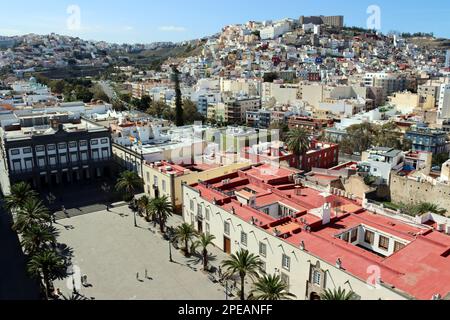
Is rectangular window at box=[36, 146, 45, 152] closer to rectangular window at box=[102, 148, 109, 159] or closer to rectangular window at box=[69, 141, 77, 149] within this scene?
rectangular window at box=[69, 141, 77, 149]

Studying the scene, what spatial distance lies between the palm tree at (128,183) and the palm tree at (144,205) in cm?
361

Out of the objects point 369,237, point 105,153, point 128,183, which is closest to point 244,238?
point 369,237

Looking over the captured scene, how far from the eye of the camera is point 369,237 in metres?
31.8

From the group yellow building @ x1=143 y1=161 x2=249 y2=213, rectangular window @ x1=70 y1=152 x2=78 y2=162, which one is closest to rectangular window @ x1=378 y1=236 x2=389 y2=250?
yellow building @ x1=143 y1=161 x2=249 y2=213

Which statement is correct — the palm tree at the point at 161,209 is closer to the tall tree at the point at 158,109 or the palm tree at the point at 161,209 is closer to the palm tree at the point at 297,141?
the palm tree at the point at 297,141

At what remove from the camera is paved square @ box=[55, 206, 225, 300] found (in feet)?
99.7

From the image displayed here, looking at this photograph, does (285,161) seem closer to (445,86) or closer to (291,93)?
(445,86)

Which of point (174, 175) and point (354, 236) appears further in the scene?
point (174, 175)

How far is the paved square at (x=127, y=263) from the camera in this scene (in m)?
30.4

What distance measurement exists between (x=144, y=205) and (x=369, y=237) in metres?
23.1

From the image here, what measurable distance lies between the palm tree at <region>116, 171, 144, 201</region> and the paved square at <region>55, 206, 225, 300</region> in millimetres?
3921

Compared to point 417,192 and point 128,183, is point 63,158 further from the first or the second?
point 417,192
